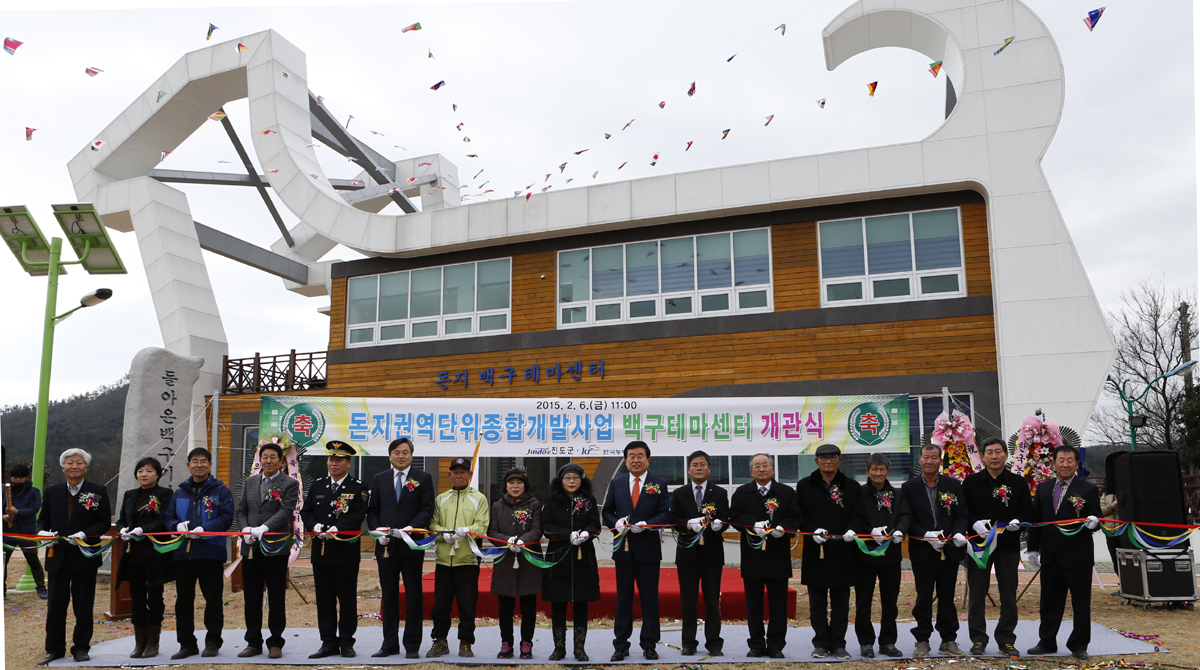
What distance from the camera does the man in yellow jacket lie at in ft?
20.1

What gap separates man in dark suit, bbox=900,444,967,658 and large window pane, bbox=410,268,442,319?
1057 cm

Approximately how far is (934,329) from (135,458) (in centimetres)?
1204

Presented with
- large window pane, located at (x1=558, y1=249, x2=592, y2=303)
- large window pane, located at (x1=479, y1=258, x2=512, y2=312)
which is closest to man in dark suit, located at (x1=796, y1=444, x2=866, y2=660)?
large window pane, located at (x1=558, y1=249, x2=592, y2=303)

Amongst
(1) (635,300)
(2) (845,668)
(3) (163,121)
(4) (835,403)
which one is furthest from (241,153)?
(2) (845,668)

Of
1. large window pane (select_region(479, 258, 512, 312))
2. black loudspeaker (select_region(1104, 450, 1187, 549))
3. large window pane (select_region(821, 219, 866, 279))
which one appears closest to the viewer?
black loudspeaker (select_region(1104, 450, 1187, 549))

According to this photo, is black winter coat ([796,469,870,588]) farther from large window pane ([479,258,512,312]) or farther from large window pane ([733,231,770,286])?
large window pane ([479,258,512,312])

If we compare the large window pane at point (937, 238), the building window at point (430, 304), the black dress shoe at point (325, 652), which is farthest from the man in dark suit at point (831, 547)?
the building window at point (430, 304)

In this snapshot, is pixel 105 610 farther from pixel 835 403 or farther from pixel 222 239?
pixel 222 239

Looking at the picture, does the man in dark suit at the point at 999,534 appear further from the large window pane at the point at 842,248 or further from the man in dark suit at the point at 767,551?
the large window pane at the point at 842,248

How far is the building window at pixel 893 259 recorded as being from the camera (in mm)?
12422

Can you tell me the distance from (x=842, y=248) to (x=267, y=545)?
957cm

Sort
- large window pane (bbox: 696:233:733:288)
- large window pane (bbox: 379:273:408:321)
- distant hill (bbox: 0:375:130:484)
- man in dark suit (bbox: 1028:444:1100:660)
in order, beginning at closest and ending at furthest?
man in dark suit (bbox: 1028:444:1100:660) → large window pane (bbox: 696:233:733:288) → large window pane (bbox: 379:273:408:321) → distant hill (bbox: 0:375:130:484)

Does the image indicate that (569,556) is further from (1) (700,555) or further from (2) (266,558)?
(2) (266,558)

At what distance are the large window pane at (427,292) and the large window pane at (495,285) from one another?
86 centimetres
